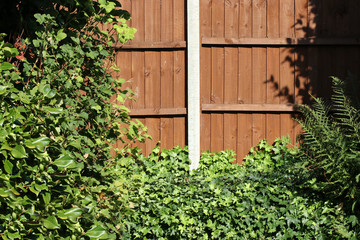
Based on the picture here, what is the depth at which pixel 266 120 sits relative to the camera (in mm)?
5633

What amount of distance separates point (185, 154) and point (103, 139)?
7.80 ft

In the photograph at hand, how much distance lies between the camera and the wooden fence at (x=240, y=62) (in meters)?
5.59

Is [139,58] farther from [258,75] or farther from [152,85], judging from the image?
[258,75]

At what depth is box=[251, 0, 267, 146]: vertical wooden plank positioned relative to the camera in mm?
5630

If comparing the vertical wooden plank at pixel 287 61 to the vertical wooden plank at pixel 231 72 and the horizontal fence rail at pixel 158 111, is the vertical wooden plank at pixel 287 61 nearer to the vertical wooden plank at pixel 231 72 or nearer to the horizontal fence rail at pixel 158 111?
the vertical wooden plank at pixel 231 72

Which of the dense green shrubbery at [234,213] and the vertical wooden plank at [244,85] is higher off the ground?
the vertical wooden plank at [244,85]

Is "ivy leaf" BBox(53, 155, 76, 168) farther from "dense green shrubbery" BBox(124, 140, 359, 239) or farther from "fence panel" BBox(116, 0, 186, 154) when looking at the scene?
"fence panel" BBox(116, 0, 186, 154)

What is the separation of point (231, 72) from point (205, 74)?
323mm

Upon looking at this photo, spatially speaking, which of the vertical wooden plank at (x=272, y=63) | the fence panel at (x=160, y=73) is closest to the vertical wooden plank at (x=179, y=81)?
the fence panel at (x=160, y=73)

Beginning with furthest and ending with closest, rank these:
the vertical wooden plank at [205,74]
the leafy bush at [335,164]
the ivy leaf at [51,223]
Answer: the vertical wooden plank at [205,74] < the leafy bush at [335,164] < the ivy leaf at [51,223]

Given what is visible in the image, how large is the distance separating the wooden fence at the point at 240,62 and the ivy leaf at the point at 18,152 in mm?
3556

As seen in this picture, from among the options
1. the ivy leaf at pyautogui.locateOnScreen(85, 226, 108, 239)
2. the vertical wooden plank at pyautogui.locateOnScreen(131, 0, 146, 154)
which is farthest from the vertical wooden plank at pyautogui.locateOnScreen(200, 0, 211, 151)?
the ivy leaf at pyautogui.locateOnScreen(85, 226, 108, 239)

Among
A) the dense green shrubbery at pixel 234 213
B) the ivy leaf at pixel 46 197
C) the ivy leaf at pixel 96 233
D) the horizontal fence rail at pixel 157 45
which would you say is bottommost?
the dense green shrubbery at pixel 234 213

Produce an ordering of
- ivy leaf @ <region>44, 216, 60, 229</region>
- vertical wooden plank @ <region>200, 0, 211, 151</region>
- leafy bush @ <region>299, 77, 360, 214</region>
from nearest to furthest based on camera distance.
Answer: ivy leaf @ <region>44, 216, 60, 229</region>, leafy bush @ <region>299, 77, 360, 214</region>, vertical wooden plank @ <region>200, 0, 211, 151</region>
